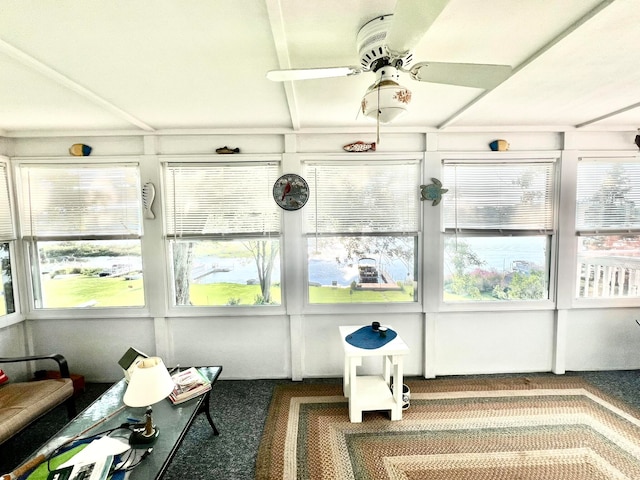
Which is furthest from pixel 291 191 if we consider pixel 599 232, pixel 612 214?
pixel 612 214

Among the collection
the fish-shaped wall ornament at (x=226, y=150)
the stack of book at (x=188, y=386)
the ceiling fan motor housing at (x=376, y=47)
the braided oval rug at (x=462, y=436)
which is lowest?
the braided oval rug at (x=462, y=436)

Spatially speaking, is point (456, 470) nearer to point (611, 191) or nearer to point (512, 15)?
point (512, 15)

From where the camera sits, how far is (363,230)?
113 inches

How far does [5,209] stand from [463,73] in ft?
12.8

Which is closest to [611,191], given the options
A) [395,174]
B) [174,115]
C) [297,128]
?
[395,174]

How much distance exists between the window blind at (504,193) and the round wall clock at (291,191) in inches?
55.1

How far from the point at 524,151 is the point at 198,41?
2.93 m

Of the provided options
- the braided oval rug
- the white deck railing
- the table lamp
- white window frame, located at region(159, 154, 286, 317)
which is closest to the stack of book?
the table lamp

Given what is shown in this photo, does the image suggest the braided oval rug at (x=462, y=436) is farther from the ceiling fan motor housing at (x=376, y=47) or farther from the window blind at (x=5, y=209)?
the window blind at (x=5, y=209)

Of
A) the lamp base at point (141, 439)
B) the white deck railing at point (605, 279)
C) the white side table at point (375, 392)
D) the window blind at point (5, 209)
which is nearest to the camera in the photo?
the lamp base at point (141, 439)

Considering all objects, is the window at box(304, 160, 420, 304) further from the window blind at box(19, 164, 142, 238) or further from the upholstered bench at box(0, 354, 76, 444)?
the upholstered bench at box(0, 354, 76, 444)

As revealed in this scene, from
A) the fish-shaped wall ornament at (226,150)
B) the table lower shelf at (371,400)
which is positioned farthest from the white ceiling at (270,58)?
the table lower shelf at (371,400)

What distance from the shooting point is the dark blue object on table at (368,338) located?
7.67 ft

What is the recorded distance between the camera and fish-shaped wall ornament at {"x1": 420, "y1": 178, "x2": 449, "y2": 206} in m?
2.77
